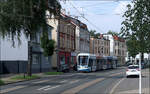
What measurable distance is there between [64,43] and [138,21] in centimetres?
5130

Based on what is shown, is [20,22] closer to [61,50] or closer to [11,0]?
[11,0]

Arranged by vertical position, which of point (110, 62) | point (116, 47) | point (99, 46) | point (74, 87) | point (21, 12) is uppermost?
point (116, 47)

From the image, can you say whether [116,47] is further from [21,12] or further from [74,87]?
[21,12]

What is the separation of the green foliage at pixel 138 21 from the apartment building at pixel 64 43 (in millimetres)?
42313

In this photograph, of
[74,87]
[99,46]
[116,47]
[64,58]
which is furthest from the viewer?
[116,47]

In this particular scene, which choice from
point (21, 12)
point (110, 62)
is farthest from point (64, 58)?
point (21, 12)

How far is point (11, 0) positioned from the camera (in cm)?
888

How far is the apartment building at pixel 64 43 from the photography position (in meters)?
57.8

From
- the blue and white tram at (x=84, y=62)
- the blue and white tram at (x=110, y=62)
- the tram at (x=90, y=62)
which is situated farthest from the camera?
the blue and white tram at (x=110, y=62)

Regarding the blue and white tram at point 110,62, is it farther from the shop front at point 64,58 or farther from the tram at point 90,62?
the shop front at point 64,58

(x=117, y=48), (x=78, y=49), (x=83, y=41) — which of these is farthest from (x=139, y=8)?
(x=117, y=48)

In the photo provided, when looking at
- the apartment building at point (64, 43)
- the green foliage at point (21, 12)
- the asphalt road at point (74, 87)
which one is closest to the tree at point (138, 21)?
the green foliage at point (21, 12)

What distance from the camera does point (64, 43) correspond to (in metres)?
62.6

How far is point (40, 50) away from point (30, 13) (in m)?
39.1
